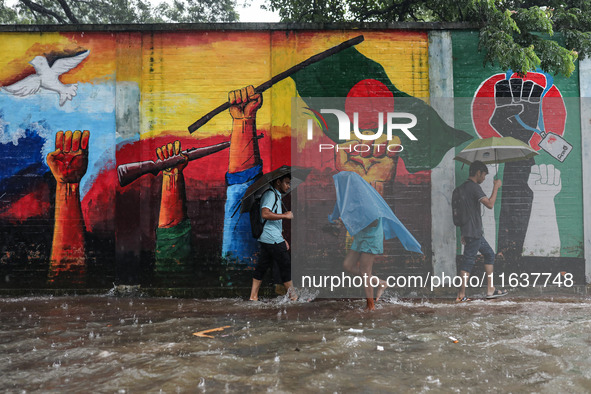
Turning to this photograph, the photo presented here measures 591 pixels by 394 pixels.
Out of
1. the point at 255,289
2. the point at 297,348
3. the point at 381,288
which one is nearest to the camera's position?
the point at 297,348

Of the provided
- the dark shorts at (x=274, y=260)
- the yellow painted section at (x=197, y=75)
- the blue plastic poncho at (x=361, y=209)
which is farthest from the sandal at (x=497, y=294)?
the yellow painted section at (x=197, y=75)

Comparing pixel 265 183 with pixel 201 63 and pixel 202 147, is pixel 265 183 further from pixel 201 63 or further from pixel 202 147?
pixel 201 63

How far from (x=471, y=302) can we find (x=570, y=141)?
304 cm

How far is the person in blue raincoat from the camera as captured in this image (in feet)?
19.9

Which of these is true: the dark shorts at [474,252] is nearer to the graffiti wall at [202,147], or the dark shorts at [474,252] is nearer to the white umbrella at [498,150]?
the graffiti wall at [202,147]

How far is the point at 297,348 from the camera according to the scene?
4336 millimetres

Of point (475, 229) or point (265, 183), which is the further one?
point (475, 229)

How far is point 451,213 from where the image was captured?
737cm

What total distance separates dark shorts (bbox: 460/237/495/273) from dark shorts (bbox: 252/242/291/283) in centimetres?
265

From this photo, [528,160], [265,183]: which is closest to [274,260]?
[265,183]

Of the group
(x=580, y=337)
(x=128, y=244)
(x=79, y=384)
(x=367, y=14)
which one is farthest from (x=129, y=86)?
(x=580, y=337)

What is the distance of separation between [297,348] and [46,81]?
5.96 metres

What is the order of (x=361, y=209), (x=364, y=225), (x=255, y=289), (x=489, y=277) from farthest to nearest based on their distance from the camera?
1. (x=489, y=277)
2. (x=255, y=289)
3. (x=361, y=209)
4. (x=364, y=225)

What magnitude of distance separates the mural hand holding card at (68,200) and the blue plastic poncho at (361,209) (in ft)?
12.9
